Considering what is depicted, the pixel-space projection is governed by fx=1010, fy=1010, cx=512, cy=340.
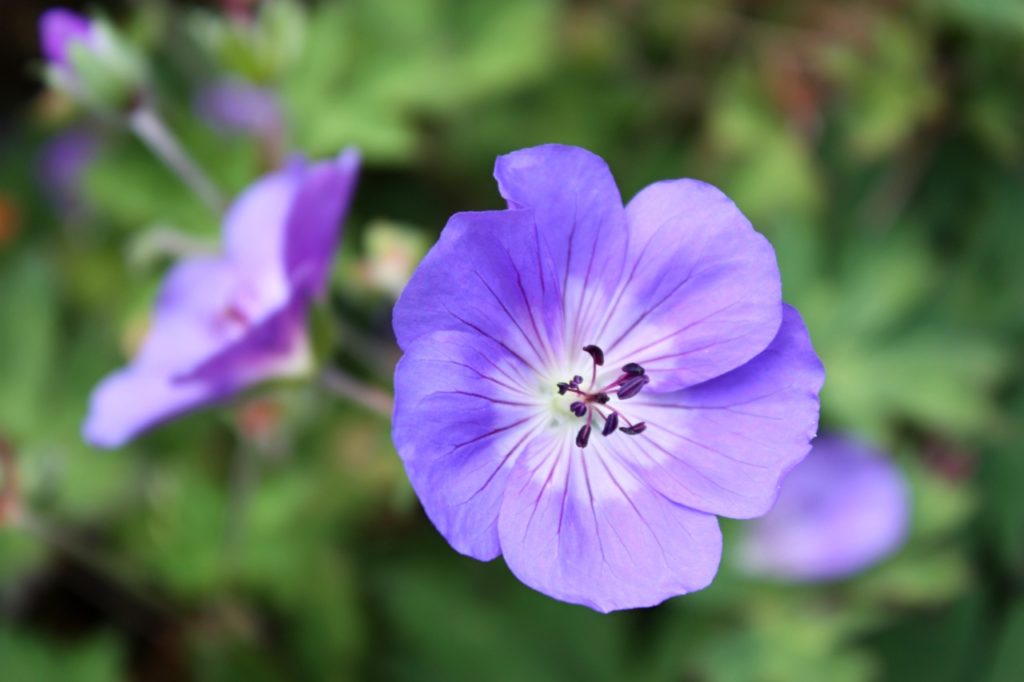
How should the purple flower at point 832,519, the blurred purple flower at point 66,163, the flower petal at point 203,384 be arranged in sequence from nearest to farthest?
the flower petal at point 203,384 < the purple flower at point 832,519 < the blurred purple flower at point 66,163

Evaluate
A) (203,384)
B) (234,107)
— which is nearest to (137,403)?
(203,384)

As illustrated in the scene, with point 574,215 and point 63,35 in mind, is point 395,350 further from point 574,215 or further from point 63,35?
point 574,215

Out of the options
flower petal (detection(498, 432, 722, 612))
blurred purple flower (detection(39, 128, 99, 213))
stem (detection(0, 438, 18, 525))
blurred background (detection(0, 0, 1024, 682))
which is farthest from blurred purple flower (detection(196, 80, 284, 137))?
flower petal (detection(498, 432, 722, 612))

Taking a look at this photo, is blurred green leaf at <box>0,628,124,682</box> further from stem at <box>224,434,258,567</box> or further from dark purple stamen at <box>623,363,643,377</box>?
dark purple stamen at <box>623,363,643,377</box>

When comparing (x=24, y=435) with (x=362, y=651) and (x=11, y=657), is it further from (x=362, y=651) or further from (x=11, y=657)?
(x=362, y=651)

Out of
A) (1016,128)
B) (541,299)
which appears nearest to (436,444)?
(541,299)

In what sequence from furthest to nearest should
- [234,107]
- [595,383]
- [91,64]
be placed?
[234,107], [91,64], [595,383]

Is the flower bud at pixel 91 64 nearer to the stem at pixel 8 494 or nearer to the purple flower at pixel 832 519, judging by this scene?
the stem at pixel 8 494

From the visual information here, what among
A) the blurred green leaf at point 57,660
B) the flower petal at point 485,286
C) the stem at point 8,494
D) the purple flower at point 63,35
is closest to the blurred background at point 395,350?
the blurred green leaf at point 57,660
